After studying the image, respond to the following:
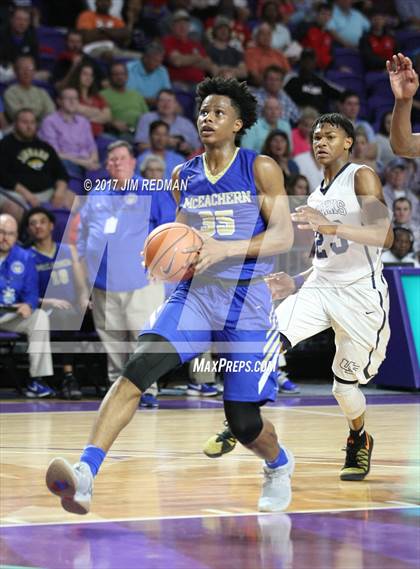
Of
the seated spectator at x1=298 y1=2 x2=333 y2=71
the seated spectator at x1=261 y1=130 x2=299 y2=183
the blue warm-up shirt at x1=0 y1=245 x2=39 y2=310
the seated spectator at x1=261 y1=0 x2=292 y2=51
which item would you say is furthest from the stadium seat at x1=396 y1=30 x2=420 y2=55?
the blue warm-up shirt at x1=0 y1=245 x2=39 y2=310

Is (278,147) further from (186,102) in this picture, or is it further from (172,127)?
(186,102)

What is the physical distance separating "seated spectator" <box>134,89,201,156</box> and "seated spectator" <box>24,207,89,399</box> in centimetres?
195

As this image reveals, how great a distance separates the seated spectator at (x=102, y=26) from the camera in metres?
13.4

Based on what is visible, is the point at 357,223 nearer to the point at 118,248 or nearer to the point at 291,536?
the point at 291,536

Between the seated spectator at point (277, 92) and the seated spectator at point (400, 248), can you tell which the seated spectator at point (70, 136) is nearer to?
the seated spectator at point (277, 92)

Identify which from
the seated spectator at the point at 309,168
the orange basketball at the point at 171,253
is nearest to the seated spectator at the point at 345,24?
the seated spectator at the point at 309,168

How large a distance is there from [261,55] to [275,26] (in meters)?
0.94

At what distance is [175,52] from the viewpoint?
45.1ft

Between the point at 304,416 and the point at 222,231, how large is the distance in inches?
161

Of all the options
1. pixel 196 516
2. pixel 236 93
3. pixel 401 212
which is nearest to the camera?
pixel 196 516

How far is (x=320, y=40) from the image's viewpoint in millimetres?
15398

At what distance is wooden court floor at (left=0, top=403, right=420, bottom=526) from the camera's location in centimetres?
510

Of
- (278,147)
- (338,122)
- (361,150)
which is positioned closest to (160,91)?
(278,147)

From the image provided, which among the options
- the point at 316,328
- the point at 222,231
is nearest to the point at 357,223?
the point at 316,328
